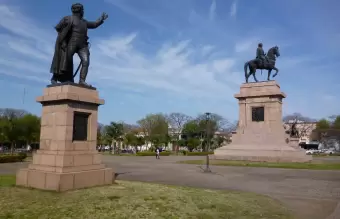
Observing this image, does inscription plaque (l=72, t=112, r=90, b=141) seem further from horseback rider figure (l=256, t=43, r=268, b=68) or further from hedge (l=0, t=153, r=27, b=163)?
horseback rider figure (l=256, t=43, r=268, b=68)

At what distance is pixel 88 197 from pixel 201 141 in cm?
6719

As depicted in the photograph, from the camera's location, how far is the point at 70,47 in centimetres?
1005

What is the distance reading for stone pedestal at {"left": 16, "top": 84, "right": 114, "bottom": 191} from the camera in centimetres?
872

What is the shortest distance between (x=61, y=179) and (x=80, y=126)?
1.95 m

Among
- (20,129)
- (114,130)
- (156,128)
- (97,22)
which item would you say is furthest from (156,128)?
(97,22)

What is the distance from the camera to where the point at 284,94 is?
30.2 metres

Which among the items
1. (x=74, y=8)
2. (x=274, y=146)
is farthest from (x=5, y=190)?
(x=274, y=146)

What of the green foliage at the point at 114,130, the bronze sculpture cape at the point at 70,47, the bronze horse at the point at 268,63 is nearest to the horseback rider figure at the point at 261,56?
the bronze horse at the point at 268,63

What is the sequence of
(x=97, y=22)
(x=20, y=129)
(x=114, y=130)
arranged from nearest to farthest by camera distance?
(x=97, y=22) < (x=20, y=129) < (x=114, y=130)

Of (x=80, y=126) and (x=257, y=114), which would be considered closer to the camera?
(x=80, y=126)

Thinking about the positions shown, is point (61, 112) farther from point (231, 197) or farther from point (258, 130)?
point (258, 130)

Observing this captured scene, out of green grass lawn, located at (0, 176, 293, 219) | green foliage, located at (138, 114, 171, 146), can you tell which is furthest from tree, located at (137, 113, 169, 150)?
green grass lawn, located at (0, 176, 293, 219)

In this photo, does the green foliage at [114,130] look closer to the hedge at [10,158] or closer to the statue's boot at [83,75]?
the hedge at [10,158]

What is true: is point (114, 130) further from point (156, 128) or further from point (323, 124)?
point (323, 124)
